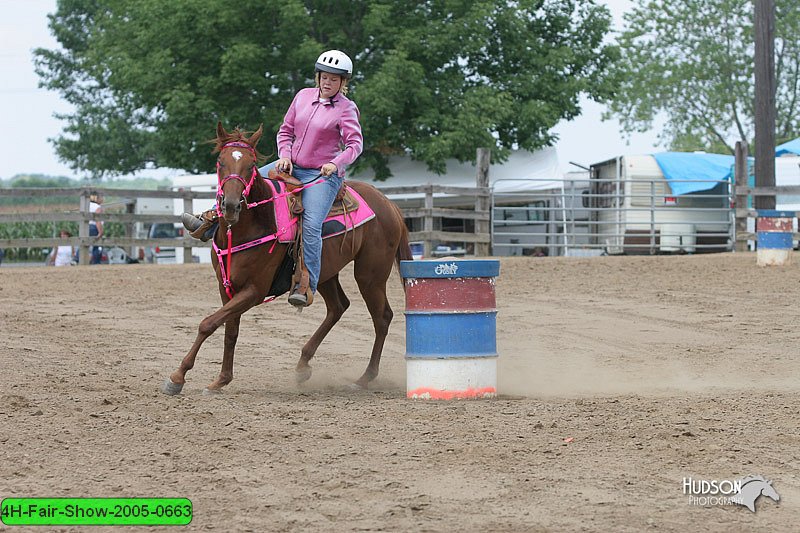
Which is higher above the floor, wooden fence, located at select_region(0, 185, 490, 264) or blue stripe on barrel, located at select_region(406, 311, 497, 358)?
wooden fence, located at select_region(0, 185, 490, 264)

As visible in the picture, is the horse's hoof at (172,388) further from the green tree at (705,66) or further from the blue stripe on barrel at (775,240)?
the green tree at (705,66)

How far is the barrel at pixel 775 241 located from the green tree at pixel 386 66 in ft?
36.5

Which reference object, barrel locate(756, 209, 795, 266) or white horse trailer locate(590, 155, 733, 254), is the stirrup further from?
white horse trailer locate(590, 155, 733, 254)

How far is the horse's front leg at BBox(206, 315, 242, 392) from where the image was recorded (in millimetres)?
8414

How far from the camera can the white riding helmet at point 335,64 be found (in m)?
8.48

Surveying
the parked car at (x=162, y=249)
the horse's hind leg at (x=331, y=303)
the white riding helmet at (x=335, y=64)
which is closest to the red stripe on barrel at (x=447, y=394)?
the horse's hind leg at (x=331, y=303)

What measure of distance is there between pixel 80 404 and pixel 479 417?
106 inches

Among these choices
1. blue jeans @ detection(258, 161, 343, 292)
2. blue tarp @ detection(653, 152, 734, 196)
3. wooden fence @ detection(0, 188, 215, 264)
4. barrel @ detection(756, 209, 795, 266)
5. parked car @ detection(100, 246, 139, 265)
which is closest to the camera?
blue jeans @ detection(258, 161, 343, 292)

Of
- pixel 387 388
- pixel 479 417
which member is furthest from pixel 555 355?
pixel 479 417

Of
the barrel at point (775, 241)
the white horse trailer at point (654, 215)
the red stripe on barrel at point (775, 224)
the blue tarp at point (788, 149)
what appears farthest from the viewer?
the blue tarp at point (788, 149)

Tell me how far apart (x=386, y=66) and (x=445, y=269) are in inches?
880

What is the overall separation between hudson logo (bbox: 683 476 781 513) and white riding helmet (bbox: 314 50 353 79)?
14.5ft

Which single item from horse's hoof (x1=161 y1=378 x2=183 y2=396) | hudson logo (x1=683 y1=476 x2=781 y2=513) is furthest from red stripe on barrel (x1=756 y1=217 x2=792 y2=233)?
hudson logo (x1=683 y1=476 x2=781 y2=513)

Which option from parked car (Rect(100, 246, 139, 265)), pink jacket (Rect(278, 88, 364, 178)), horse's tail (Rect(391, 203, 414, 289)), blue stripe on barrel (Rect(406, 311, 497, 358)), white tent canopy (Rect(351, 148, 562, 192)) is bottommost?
blue stripe on barrel (Rect(406, 311, 497, 358))
